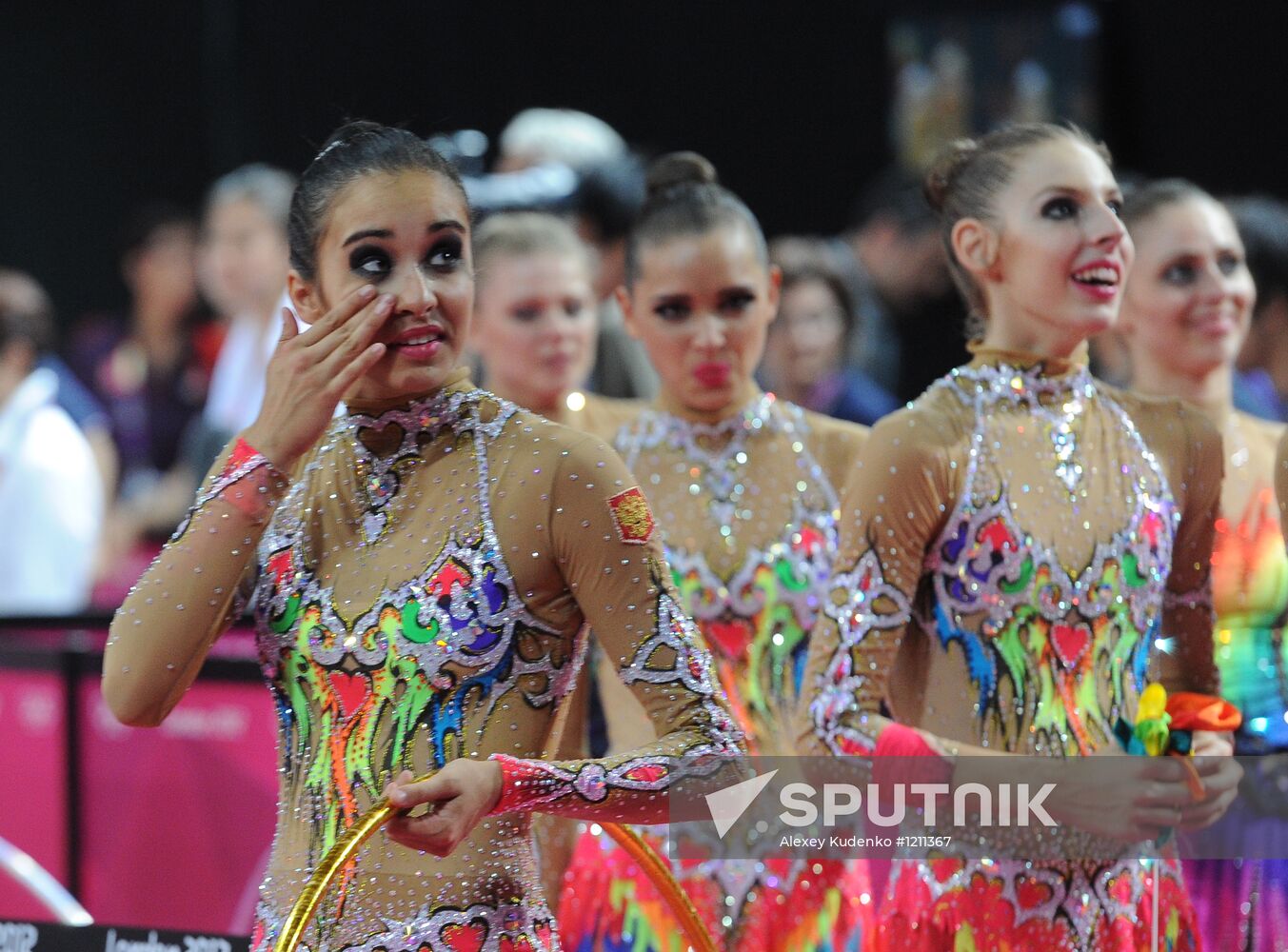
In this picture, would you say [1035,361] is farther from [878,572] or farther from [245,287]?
[245,287]

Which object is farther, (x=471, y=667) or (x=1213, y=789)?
(x=1213, y=789)

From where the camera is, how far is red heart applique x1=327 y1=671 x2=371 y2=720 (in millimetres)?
2438

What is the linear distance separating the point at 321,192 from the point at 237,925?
Answer: 2.55m

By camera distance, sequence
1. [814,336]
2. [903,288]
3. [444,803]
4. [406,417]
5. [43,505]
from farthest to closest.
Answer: [903,288]
[814,336]
[43,505]
[406,417]
[444,803]

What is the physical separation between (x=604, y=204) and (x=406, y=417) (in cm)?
350

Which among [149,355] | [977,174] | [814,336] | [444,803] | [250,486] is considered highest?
[149,355]

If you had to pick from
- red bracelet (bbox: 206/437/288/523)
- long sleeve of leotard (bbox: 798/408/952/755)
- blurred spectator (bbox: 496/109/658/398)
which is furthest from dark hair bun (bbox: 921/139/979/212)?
blurred spectator (bbox: 496/109/658/398)

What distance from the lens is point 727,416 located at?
3982 mm

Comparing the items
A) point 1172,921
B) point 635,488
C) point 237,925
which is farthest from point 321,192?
point 237,925

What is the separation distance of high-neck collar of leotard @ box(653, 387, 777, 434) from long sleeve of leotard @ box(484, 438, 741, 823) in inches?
60.4

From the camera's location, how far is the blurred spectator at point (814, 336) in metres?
Result: 6.69

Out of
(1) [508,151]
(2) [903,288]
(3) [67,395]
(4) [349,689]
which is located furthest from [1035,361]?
(3) [67,395]

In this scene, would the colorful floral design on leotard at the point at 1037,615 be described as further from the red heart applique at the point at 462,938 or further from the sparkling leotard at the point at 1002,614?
the red heart applique at the point at 462,938

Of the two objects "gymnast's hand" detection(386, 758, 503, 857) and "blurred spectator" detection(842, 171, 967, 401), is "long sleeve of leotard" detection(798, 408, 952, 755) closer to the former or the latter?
"gymnast's hand" detection(386, 758, 503, 857)
